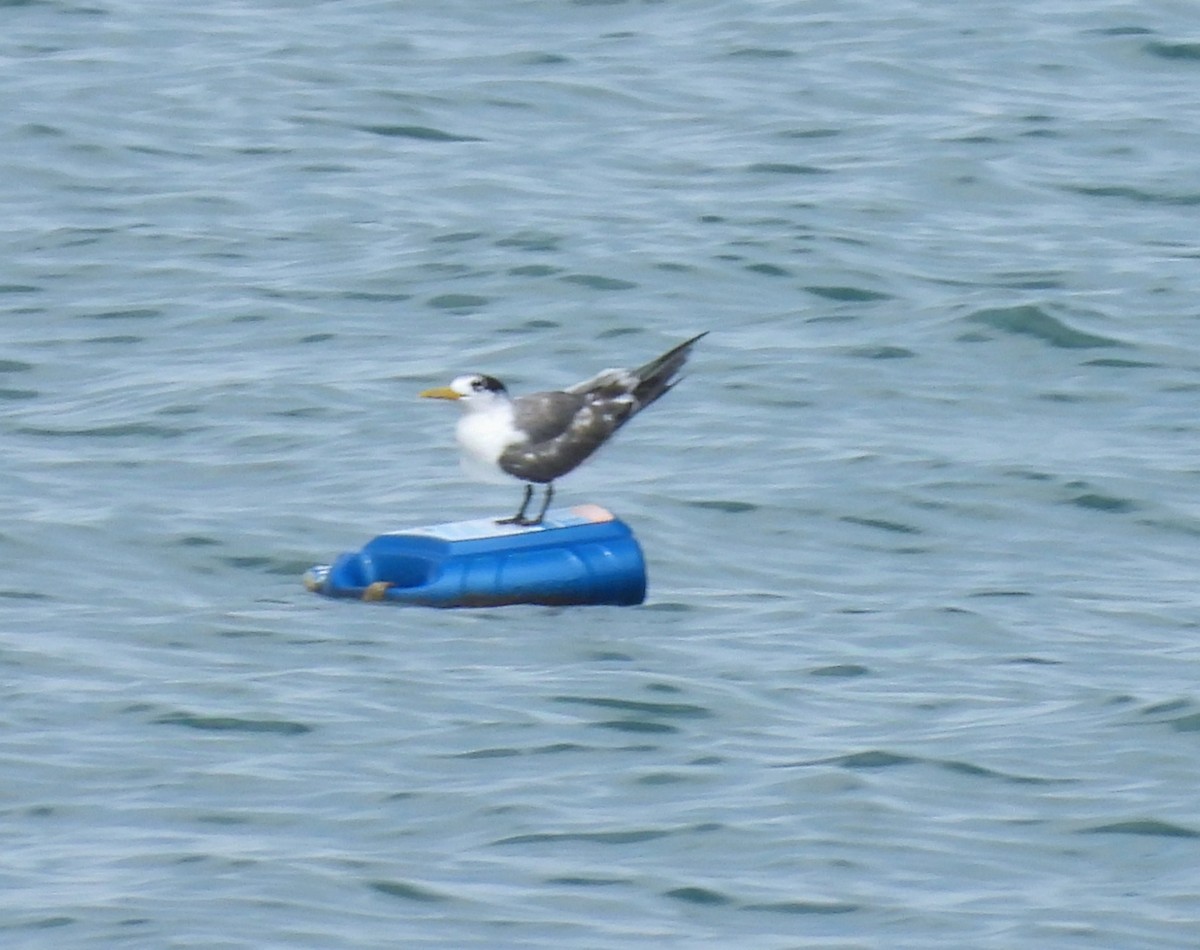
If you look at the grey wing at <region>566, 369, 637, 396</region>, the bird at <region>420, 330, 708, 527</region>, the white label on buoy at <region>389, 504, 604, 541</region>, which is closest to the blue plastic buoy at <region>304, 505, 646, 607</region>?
the white label on buoy at <region>389, 504, 604, 541</region>

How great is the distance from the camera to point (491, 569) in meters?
10.6

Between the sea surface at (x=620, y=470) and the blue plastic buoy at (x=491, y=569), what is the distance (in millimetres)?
92

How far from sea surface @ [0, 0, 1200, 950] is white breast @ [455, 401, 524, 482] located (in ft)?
1.93

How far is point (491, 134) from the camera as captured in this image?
730 inches

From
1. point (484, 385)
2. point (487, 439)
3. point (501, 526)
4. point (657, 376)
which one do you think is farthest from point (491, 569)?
point (657, 376)

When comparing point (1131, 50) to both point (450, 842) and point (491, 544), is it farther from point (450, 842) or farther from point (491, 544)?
point (450, 842)

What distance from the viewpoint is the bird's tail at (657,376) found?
1130cm

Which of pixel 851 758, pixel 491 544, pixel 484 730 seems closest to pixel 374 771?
pixel 484 730

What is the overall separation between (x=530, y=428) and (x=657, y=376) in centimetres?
73

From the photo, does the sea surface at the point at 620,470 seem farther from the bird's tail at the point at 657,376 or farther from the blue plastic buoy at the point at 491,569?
the bird's tail at the point at 657,376

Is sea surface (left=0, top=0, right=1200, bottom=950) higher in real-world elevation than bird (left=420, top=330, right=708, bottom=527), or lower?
lower

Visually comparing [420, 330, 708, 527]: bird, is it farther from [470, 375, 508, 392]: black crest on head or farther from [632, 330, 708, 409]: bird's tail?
[632, 330, 708, 409]: bird's tail

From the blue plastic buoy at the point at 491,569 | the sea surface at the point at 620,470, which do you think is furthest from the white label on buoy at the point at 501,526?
the sea surface at the point at 620,470

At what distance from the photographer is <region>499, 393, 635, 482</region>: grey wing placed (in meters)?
10.9
